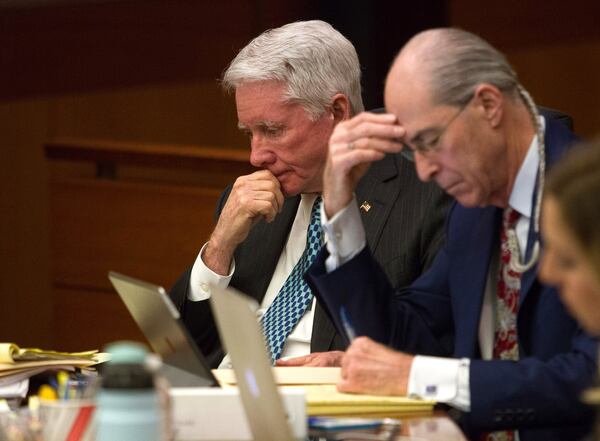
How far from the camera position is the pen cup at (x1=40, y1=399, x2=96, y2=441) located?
197 centimetres

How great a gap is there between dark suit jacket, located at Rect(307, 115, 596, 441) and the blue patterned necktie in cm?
37

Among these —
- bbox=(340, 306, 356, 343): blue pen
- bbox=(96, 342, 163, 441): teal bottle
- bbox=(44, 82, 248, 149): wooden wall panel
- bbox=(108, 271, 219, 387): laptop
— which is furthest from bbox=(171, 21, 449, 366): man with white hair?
bbox=(44, 82, 248, 149): wooden wall panel

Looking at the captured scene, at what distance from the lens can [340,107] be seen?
3.20m

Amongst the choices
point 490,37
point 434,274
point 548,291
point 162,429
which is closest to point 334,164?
point 434,274

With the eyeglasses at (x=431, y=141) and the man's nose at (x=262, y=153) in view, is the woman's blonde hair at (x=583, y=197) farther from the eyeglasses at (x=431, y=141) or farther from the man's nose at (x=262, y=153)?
the man's nose at (x=262, y=153)

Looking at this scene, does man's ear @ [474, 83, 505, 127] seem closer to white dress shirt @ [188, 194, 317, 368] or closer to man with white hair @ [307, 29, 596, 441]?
man with white hair @ [307, 29, 596, 441]

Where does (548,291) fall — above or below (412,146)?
below

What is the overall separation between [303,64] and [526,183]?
0.84m

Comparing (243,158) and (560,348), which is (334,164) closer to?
(560,348)

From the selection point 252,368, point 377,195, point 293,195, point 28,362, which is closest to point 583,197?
point 252,368

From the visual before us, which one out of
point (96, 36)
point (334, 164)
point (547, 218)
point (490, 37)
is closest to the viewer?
point (547, 218)

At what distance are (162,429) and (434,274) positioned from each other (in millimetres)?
1064

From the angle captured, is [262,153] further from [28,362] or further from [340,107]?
[28,362]

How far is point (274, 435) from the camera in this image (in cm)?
192
